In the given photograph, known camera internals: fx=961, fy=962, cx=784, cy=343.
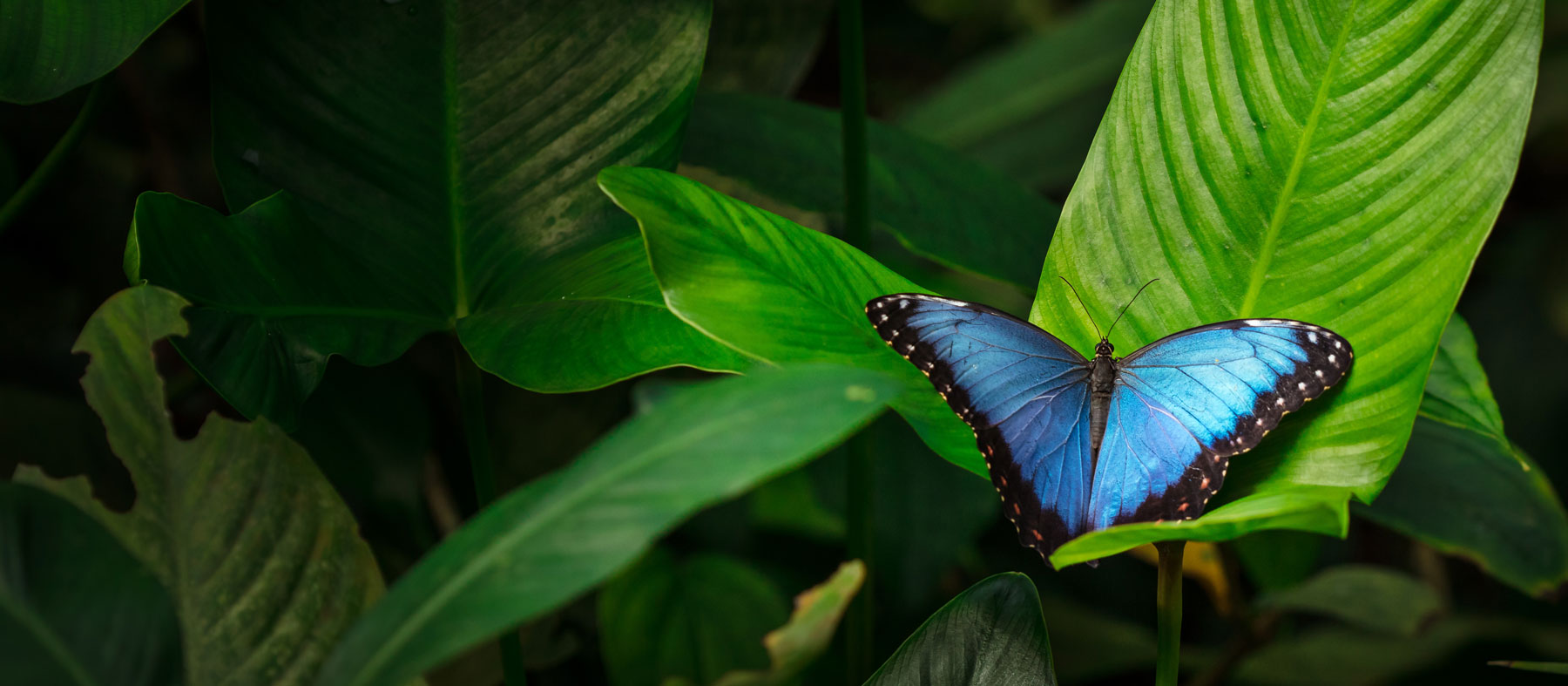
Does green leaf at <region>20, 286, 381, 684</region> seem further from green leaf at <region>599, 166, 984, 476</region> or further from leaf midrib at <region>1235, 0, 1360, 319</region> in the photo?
leaf midrib at <region>1235, 0, 1360, 319</region>

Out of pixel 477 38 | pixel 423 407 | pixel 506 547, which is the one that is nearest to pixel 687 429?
pixel 506 547

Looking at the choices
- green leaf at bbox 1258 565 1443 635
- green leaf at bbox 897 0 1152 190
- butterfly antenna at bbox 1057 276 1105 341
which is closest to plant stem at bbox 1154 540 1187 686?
butterfly antenna at bbox 1057 276 1105 341

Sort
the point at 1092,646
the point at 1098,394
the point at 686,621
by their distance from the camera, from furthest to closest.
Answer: the point at 1092,646
the point at 686,621
the point at 1098,394

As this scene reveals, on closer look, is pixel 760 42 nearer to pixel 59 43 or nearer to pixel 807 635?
pixel 59 43

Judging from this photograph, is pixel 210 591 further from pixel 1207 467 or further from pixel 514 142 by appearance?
pixel 1207 467

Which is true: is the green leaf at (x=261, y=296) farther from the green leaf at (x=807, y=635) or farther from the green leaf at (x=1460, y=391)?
the green leaf at (x=1460, y=391)

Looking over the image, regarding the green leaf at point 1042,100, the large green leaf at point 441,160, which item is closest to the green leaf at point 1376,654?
the green leaf at point 1042,100

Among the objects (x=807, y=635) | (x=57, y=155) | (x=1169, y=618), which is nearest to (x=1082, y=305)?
(x=1169, y=618)
